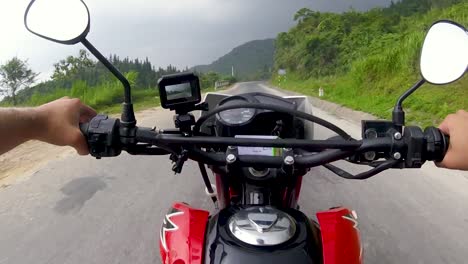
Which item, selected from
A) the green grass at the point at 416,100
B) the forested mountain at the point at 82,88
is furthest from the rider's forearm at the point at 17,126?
the green grass at the point at 416,100

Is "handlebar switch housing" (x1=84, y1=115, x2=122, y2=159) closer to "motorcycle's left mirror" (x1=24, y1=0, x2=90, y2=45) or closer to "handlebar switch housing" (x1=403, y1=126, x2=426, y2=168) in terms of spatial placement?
"motorcycle's left mirror" (x1=24, y1=0, x2=90, y2=45)

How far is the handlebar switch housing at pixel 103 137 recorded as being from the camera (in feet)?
4.50

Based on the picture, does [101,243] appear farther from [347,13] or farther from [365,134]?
[347,13]

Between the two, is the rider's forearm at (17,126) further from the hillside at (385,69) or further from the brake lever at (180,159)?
the hillside at (385,69)

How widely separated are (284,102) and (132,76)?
19495 millimetres

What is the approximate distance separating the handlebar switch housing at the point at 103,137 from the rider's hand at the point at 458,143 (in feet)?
3.38

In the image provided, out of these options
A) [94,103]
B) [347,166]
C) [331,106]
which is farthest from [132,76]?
[347,166]

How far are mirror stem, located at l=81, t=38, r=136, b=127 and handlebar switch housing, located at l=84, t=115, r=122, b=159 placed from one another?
0.13 ft

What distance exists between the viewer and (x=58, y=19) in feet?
4.31

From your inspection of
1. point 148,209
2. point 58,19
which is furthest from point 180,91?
point 148,209

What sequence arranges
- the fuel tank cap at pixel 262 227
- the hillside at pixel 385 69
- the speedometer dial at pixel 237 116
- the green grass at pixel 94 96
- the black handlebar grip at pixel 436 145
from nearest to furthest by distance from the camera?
the fuel tank cap at pixel 262 227 < the black handlebar grip at pixel 436 145 < the speedometer dial at pixel 237 116 < the hillside at pixel 385 69 < the green grass at pixel 94 96

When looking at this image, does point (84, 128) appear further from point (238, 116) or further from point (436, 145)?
point (436, 145)

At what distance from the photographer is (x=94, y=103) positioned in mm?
16188

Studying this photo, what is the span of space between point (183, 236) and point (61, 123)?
0.53 m
